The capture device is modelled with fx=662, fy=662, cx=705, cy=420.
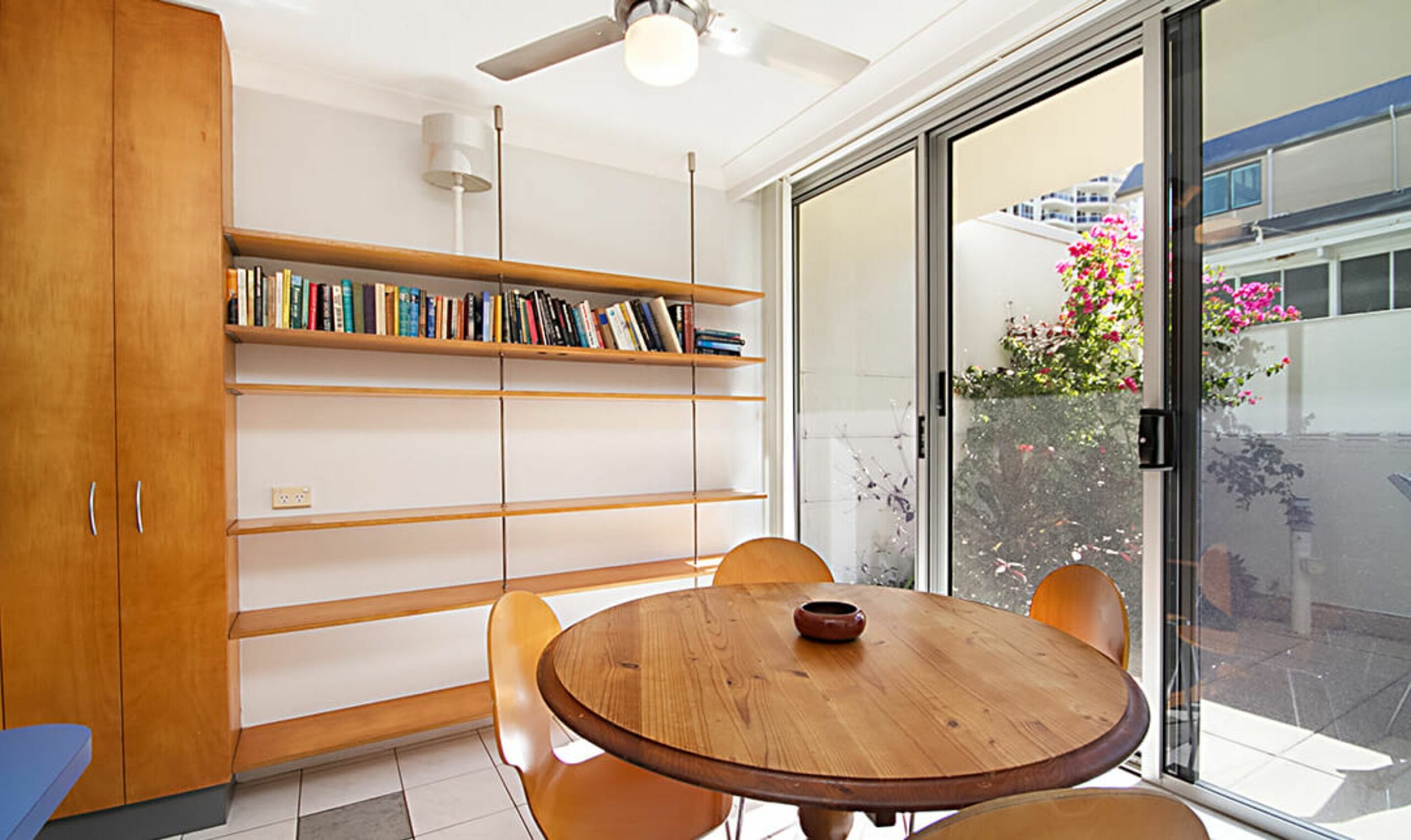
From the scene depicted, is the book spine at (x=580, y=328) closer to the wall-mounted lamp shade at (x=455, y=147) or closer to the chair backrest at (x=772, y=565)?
the wall-mounted lamp shade at (x=455, y=147)

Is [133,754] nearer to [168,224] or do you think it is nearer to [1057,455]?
[168,224]

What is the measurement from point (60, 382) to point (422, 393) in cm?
104

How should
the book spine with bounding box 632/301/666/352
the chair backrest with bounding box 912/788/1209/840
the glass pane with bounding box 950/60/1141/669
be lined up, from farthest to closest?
the book spine with bounding box 632/301/666/352, the glass pane with bounding box 950/60/1141/669, the chair backrest with bounding box 912/788/1209/840

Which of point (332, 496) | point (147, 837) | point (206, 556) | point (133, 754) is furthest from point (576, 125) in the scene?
point (147, 837)

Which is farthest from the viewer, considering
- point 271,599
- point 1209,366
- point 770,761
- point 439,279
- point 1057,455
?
point 439,279

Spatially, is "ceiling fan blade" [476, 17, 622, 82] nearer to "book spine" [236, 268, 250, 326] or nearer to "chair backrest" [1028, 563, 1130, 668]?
"book spine" [236, 268, 250, 326]

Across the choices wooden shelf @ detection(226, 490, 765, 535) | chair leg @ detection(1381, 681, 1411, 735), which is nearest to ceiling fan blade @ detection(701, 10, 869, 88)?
wooden shelf @ detection(226, 490, 765, 535)

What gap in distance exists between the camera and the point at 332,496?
2686mm

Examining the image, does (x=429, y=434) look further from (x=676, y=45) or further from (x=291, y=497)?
(x=676, y=45)

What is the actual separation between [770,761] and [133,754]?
2.26 m

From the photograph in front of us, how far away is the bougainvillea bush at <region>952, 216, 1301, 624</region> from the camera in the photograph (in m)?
1.89

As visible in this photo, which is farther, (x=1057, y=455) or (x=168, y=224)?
(x=1057, y=455)

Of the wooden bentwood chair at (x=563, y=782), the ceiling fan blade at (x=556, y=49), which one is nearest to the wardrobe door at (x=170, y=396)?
the ceiling fan blade at (x=556, y=49)

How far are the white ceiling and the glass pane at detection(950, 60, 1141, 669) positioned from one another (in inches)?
18.4
